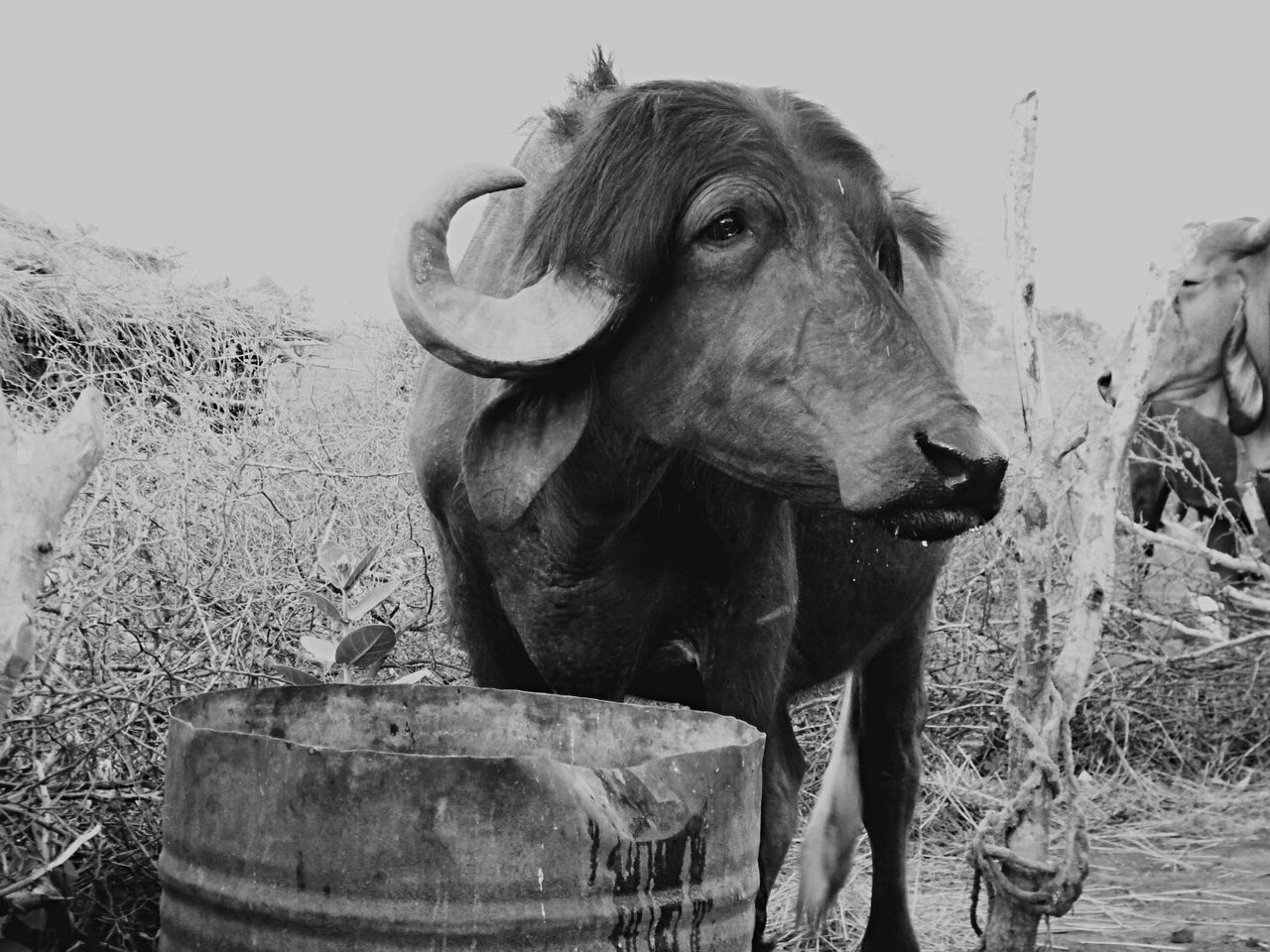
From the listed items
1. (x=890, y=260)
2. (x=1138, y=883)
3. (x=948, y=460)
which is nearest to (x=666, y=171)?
(x=890, y=260)

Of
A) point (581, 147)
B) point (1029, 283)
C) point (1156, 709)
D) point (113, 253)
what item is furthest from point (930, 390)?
point (113, 253)

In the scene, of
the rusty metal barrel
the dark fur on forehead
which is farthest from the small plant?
the rusty metal barrel

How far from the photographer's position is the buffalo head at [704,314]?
2.38 meters

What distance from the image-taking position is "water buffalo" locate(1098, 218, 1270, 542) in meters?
7.97

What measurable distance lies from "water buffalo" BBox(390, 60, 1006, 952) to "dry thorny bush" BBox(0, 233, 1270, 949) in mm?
677

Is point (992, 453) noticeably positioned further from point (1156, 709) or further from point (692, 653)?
point (1156, 709)

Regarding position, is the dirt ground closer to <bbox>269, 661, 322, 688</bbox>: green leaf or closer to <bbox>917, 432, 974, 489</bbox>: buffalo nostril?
<bbox>269, 661, 322, 688</bbox>: green leaf

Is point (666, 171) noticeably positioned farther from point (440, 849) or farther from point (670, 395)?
point (440, 849)

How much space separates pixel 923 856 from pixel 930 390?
293 centimetres

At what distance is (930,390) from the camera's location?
232 centimetres

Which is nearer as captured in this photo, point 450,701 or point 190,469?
point 450,701

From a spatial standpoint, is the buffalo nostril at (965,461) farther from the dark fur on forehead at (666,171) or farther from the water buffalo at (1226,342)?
the water buffalo at (1226,342)

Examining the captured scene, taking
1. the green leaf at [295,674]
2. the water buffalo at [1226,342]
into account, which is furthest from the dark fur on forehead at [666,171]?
the water buffalo at [1226,342]

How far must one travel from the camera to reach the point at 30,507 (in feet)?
5.94
